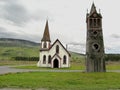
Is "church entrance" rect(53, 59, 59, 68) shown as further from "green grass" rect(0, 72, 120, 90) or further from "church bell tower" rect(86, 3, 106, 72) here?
"green grass" rect(0, 72, 120, 90)

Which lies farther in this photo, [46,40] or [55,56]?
[46,40]

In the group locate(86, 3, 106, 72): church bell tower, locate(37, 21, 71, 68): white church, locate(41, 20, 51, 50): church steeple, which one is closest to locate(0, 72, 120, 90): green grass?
locate(86, 3, 106, 72): church bell tower

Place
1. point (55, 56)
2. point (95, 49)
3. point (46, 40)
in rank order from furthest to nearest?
1. point (46, 40)
2. point (55, 56)
3. point (95, 49)

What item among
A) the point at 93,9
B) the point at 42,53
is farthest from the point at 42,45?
the point at 93,9

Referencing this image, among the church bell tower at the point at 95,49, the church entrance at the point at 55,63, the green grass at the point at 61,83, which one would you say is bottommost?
the green grass at the point at 61,83

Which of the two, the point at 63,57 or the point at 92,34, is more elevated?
the point at 92,34

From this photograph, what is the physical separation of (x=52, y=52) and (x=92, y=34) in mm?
21269

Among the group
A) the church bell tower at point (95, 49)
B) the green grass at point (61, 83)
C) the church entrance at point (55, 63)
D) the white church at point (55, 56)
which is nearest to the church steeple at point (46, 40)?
the white church at point (55, 56)

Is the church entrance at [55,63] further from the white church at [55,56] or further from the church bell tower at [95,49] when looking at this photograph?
the church bell tower at [95,49]

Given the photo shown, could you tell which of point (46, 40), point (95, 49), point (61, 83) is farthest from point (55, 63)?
point (61, 83)

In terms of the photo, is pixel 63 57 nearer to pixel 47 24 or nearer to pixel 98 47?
pixel 47 24

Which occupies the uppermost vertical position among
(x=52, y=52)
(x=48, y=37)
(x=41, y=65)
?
(x=48, y=37)

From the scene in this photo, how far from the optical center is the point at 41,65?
57469mm

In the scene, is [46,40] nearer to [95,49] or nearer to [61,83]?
[95,49]
